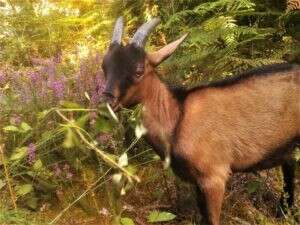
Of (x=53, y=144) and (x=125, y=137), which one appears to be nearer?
(x=53, y=144)

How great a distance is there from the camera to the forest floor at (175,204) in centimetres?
516

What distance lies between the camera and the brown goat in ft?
15.1

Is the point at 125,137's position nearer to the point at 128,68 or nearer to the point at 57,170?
the point at 57,170

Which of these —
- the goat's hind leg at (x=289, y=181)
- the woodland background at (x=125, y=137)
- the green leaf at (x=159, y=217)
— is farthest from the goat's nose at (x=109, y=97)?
the goat's hind leg at (x=289, y=181)

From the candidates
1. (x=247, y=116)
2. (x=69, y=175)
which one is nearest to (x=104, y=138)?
(x=69, y=175)

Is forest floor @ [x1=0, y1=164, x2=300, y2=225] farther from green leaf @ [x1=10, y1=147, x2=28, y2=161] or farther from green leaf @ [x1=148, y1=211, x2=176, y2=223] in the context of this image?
green leaf @ [x1=10, y1=147, x2=28, y2=161]

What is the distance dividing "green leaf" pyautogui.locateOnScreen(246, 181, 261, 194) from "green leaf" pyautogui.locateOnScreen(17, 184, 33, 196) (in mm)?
2107

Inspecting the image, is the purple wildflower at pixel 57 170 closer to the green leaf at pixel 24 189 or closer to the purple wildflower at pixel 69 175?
the purple wildflower at pixel 69 175

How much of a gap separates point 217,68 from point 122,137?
143 cm

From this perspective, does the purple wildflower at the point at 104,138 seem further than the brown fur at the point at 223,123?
Yes

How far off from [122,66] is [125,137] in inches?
55.6

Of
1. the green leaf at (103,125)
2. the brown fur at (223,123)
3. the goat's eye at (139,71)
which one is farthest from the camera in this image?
the brown fur at (223,123)

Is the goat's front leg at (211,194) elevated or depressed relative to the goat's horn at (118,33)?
depressed

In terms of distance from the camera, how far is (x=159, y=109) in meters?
4.80
